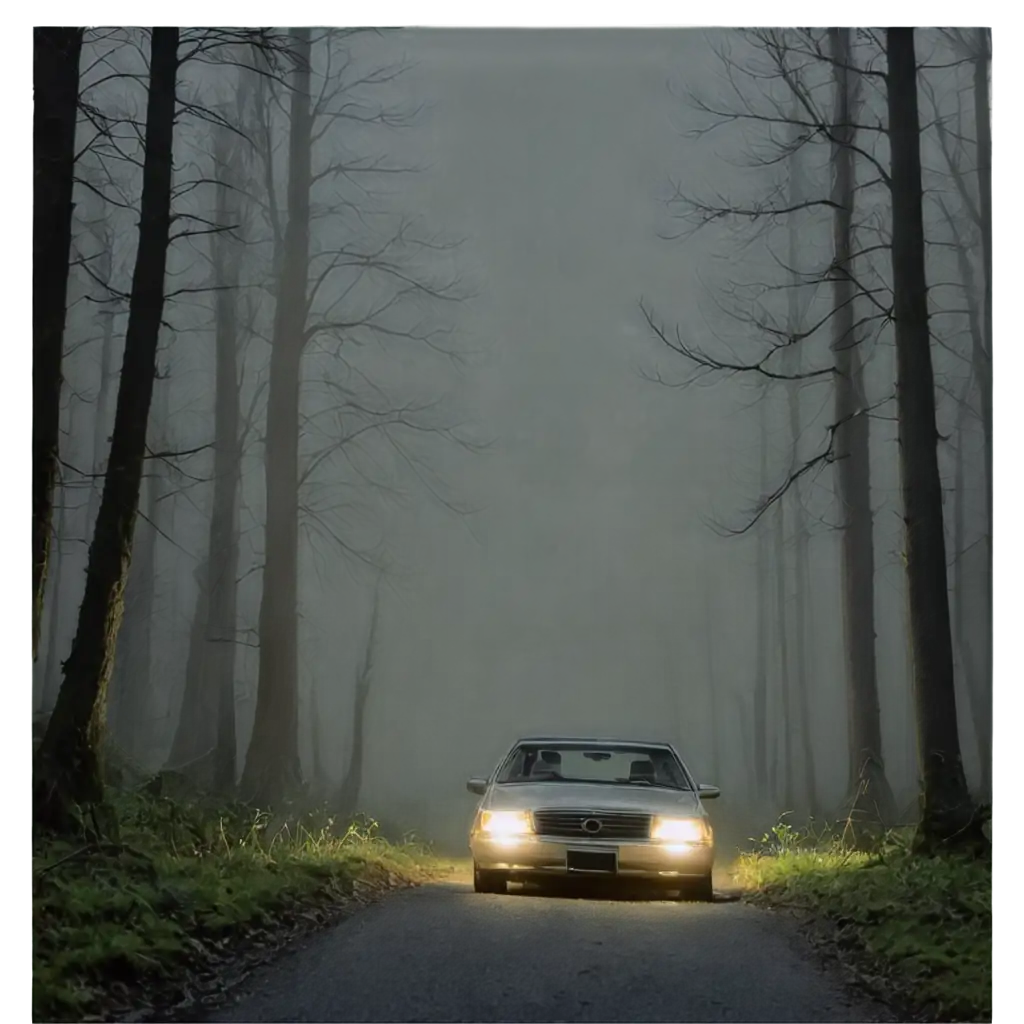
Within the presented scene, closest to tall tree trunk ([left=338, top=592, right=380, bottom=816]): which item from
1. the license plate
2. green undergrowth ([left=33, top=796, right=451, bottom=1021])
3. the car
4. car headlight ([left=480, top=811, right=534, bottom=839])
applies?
green undergrowth ([left=33, top=796, right=451, bottom=1021])

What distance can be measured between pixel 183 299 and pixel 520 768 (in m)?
3.72

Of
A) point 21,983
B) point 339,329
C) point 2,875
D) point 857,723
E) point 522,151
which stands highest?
point 522,151

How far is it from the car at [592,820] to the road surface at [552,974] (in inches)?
12.9

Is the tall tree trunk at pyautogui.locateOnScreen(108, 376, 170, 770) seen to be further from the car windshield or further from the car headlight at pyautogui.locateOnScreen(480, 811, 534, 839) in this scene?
the car windshield

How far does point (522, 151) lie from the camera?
979 cm

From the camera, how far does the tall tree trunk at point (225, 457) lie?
9.50 meters

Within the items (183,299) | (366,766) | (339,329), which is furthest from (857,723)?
(183,299)

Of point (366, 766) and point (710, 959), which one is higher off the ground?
point (366, 766)

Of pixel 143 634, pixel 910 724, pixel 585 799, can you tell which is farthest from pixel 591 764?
pixel 143 634

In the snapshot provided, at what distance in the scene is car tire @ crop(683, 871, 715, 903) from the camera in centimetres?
953

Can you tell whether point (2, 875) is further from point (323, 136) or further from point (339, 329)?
point (323, 136)

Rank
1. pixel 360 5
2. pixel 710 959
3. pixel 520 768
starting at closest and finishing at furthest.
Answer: pixel 360 5
pixel 710 959
pixel 520 768

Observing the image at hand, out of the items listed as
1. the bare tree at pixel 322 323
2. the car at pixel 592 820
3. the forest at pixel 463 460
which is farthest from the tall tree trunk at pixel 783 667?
the bare tree at pixel 322 323

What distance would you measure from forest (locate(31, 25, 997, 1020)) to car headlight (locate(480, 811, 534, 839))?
19 cm
